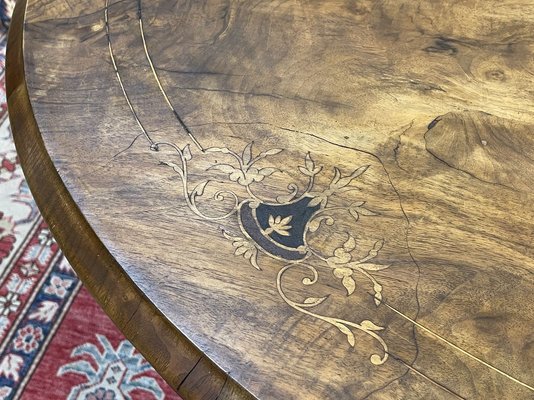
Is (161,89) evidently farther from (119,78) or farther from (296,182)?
(296,182)

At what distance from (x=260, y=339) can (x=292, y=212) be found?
0.13 metres

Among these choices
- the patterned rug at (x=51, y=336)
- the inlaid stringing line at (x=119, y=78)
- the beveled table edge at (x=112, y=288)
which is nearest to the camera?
the beveled table edge at (x=112, y=288)

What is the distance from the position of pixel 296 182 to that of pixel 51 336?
0.66 m

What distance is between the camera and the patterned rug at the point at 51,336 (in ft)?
3.55

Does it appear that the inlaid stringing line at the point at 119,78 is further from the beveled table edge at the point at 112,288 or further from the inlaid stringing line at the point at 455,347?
the inlaid stringing line at the point at 455,347

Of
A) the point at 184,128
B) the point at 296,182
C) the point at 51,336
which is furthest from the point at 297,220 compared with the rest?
Answer: the point at 51,336

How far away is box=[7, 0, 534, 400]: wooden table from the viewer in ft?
1.76

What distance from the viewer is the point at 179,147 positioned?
64cm

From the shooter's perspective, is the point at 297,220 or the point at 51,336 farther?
the point at 51,336

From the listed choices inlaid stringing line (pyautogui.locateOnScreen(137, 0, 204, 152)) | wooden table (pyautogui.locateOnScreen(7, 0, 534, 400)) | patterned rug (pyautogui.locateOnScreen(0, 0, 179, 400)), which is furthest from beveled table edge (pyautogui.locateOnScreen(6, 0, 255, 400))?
patterned rug (pyautogui.locateOnScreen(0, 0, 179, 400))

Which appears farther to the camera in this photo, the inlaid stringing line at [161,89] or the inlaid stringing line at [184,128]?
the inlaid stringing line at [161,89]

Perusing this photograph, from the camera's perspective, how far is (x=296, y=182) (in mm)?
635

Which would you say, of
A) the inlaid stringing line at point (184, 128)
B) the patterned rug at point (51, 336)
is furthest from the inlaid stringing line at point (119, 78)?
the patterned rug at point (51, 336)

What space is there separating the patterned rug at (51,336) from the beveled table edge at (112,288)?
0.54 m
